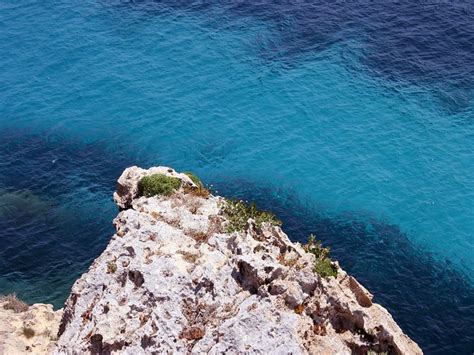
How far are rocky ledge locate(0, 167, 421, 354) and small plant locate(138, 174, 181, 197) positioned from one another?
5937 mm

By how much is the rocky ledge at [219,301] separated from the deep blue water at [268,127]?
17.1 m

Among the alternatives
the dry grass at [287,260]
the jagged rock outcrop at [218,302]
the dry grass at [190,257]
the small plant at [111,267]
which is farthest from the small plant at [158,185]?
the dry grass at [287,260]

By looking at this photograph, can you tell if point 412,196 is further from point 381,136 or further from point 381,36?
point 381,36

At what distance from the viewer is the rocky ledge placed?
27438mm

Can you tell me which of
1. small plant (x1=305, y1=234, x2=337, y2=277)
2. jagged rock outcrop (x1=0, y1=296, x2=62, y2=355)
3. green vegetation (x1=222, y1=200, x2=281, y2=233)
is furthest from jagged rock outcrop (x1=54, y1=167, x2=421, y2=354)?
jagged rock outcrop (x1=0, y1=296, x2=62, y2=355)

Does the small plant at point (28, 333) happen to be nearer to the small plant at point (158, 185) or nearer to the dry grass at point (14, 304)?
the dry grass at point (14, 304)

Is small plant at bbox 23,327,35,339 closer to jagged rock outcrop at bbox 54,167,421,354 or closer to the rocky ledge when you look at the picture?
the rocky ledge

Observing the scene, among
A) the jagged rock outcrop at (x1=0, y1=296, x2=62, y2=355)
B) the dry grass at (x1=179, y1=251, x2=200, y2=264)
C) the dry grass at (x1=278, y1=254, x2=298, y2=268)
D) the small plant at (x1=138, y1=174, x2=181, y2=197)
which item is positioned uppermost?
the dry grass at (x1=179, y1=251, x2=200, y2=264)

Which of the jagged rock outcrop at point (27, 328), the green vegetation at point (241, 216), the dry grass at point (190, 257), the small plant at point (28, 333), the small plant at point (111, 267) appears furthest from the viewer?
the small plant at point (28, 333)

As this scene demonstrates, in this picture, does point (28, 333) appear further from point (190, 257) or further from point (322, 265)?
point (322, 265)

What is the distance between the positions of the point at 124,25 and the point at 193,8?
1092cm

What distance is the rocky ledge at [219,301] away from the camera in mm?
27438

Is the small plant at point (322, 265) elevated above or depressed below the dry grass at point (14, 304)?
above

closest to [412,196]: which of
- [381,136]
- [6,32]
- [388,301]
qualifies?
[381,136]
